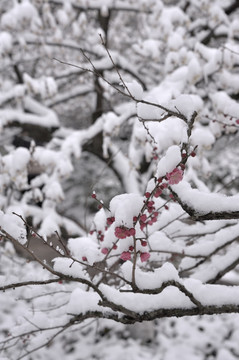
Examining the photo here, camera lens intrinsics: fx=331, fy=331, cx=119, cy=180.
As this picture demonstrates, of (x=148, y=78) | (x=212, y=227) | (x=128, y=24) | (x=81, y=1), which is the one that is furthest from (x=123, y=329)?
(x=128, y=24)

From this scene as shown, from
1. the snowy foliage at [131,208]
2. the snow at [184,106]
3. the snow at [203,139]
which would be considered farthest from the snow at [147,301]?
the snow at [203,139]

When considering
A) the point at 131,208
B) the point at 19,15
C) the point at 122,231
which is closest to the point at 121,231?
the point at 122,231

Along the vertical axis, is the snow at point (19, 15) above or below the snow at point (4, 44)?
above

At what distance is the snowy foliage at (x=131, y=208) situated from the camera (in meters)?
1.26

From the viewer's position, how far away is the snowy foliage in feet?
4.12

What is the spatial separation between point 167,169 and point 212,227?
157 centimetres

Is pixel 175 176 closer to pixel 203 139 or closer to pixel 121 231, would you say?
pixel 121 231

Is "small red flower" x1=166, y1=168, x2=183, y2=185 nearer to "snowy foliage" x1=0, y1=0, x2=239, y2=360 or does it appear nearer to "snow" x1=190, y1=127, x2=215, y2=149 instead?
"snowy foliage" x1=0, y1=0, x2=239, y2=360

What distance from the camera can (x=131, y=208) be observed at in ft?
3.97

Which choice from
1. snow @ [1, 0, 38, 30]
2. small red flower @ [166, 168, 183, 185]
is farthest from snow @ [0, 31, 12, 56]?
small red flower @ [166, 168, 183, 185]

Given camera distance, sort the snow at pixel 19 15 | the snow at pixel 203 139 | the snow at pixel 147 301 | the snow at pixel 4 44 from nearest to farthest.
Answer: the snow at pixel 147 301, the snow at pixel 203 139, the snow at pixel 4 44, the snow at pixel 19 15

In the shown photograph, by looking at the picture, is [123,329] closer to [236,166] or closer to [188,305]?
[188,305]

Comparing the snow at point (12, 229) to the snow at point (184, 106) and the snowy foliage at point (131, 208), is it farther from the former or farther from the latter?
the snow at point (184, 106)

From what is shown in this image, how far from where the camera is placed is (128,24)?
8.54 metres
